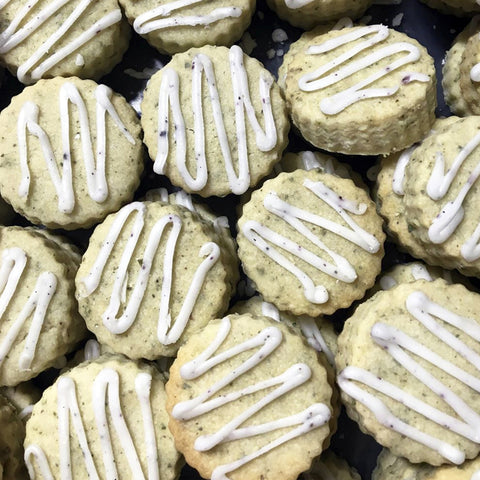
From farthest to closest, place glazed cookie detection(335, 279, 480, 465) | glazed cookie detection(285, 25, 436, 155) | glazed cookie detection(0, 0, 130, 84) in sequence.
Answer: glazed cookie detection(0, 0, 130, 84)
glazed cookie detection(285, 25, 436, 155)
glazed cookie detection(335, 279, 480, 465)

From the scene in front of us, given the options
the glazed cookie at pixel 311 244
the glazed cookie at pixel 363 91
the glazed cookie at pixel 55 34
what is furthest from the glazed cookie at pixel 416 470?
the glazed cookie at pixel 55 34

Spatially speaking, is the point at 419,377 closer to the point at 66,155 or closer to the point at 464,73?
the point at 464,73

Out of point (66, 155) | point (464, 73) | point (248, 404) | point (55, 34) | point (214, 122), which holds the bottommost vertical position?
point (248, 404)

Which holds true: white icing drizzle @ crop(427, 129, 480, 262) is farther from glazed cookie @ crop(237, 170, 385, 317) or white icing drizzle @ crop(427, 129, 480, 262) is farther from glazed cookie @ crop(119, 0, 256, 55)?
glazed cookie @ crop(119, 0, 256, 55)

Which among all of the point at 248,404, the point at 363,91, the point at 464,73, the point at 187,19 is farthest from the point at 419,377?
the point at 187,19

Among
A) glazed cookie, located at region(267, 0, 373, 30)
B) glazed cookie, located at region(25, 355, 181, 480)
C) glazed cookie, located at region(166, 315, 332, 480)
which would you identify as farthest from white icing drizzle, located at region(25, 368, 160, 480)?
glazed cookie, located at region(267, 0, 373, 30)

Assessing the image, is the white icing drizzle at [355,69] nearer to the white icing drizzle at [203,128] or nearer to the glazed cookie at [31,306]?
the white icing drizzle at [203,128]
